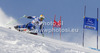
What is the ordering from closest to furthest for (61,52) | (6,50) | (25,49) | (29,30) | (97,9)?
(6,50), (25,49), (61,52), (29,30), (97,9)

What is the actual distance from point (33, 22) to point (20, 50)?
14441mm

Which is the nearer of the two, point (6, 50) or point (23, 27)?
point (6, 50)

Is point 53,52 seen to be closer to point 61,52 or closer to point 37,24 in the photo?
point 61,52

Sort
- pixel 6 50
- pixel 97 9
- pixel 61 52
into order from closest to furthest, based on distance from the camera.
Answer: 1. pixel 6 50
2. pixel 61 52
3. pixel 97 9

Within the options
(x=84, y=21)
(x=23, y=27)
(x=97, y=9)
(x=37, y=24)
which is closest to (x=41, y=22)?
(x=37, y=24)

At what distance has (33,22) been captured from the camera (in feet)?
65.8

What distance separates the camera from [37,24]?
20062mm

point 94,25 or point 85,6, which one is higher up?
point 85,6

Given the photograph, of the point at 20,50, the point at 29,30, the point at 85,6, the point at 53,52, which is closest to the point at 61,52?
the point at 53,52

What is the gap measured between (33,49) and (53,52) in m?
0.71

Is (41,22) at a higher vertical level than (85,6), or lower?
lower

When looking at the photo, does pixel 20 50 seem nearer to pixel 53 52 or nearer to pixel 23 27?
pixel 53 52

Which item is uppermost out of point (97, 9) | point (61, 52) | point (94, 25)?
point (97, 9)

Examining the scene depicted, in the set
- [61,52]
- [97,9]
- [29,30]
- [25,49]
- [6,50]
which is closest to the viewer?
[6,50]
